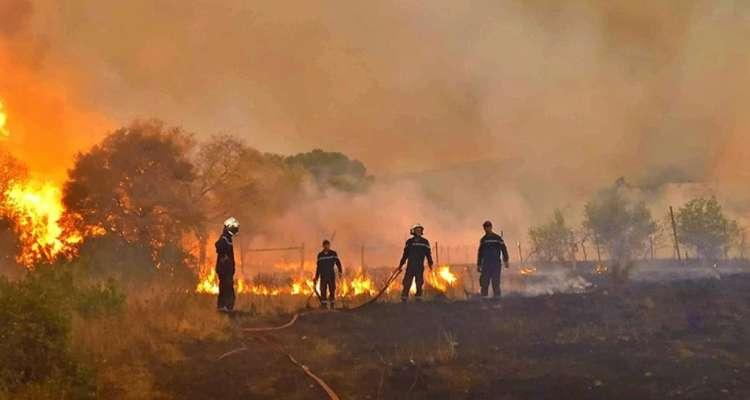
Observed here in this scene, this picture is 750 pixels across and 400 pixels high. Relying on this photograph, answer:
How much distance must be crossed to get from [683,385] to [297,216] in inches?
1273

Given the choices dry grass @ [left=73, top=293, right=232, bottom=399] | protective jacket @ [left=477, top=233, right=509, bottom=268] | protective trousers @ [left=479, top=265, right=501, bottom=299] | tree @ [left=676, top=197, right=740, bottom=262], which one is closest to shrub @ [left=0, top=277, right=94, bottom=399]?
dry grass @ [left=73, top=293, right=232, bottom=399]

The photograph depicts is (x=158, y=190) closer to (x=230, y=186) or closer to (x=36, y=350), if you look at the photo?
(x=230, y=186)

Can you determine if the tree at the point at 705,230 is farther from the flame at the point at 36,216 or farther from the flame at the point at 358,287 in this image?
the flame at the point at 36,216

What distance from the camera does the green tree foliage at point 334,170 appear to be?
51.4 metres

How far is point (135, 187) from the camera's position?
95.0ft

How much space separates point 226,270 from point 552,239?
30894 millimetres

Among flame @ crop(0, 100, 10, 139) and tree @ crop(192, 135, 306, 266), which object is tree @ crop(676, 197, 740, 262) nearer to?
tree @ crop(192, 135, 306, 266)

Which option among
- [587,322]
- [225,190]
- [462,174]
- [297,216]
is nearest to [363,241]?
[297,216]

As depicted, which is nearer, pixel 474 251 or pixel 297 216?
pixel 297 216

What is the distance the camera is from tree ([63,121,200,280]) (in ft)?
92.3

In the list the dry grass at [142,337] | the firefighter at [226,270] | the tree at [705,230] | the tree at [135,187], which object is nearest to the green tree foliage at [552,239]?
the tree at [705,230]

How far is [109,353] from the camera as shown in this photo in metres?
10.1

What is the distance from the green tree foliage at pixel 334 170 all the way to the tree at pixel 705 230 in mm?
20900

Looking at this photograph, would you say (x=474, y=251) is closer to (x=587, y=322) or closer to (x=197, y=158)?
(x=197, y=158)
